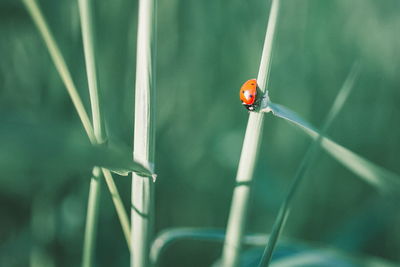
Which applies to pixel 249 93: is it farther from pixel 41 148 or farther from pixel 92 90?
pixel 41 148

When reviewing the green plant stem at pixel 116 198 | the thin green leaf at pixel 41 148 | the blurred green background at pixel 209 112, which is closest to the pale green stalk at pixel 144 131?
the green plant stem at pixel 116 198

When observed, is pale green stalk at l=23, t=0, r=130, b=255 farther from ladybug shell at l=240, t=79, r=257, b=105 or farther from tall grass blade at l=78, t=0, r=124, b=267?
ladybug shell at l=240, t=79, r=257, b=105

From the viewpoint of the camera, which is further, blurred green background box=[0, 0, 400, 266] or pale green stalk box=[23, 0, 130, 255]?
blurred green background box=[0, 0, 400, 266]

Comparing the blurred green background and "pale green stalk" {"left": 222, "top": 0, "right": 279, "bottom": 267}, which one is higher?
the blurred green background

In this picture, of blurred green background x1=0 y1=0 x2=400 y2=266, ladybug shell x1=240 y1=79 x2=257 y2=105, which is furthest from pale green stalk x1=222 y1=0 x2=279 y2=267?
blurred green background x1=0 y1=0 x2=400 y2=266

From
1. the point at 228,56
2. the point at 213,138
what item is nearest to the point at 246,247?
the point at 213,138

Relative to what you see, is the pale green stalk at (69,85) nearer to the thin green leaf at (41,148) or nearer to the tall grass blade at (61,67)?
the tall grass blade at (61,67)

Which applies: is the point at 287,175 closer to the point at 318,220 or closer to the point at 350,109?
the point at 318,220
